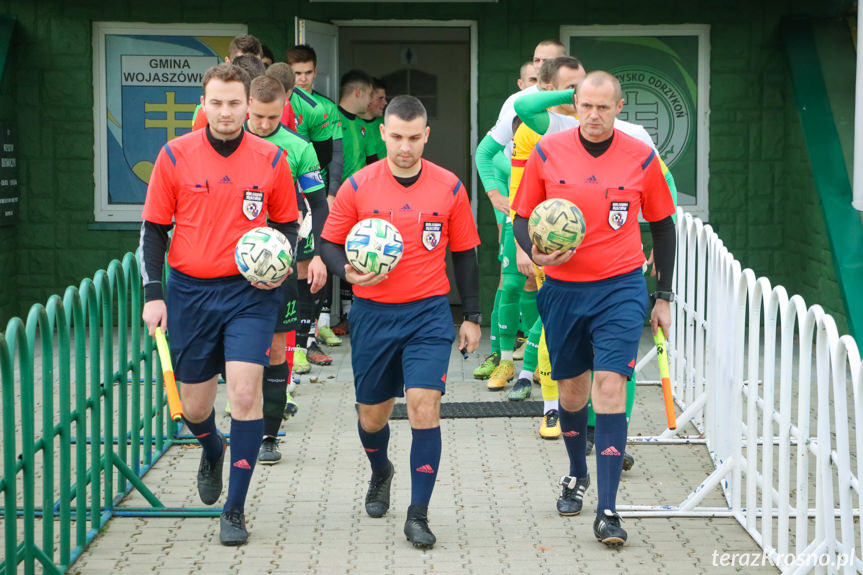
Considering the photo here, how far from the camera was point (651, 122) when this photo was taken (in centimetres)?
1157

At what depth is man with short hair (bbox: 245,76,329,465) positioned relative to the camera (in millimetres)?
6875

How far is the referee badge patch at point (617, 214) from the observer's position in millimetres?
5781

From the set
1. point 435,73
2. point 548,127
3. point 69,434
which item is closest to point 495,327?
point 548,127

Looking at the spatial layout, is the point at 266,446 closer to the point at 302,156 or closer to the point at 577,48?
the point at 302,156

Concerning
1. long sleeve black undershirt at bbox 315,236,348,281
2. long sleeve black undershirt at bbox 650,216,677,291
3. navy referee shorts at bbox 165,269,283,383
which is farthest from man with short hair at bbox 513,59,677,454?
navy referee shorts at bbox 165,269,283,383

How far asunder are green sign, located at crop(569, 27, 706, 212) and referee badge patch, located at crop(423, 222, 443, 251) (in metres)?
6.23

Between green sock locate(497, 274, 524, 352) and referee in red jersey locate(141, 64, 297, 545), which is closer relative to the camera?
referee in red jersey locate(141, 64, 297, 545)

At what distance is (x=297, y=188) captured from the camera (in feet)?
23.7

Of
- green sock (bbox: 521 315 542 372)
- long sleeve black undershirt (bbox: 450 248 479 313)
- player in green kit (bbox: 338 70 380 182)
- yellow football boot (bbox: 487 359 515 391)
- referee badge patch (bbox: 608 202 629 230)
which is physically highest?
player in green kit (bbox: 338 70 380 182)

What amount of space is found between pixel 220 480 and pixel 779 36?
7.35 m

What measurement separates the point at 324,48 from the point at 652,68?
2.96m

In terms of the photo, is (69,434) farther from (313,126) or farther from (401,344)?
(313,126)

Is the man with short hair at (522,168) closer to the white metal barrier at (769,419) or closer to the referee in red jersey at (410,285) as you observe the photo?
the white metal barrier at (769,419)

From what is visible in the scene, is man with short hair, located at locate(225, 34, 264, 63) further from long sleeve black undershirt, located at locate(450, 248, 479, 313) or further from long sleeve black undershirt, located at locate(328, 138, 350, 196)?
long sleeve black undershirt, located at locate(450, 248, 479, 313)
